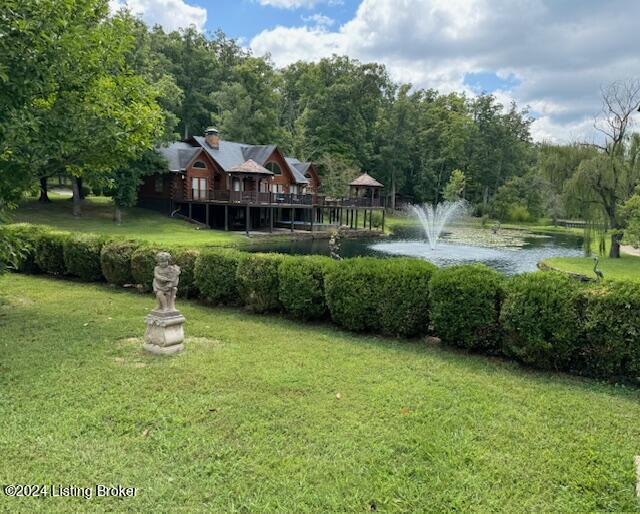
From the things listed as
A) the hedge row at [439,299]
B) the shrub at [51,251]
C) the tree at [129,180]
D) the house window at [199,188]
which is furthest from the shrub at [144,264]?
the house window at [199,188]

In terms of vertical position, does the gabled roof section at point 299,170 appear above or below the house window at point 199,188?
above

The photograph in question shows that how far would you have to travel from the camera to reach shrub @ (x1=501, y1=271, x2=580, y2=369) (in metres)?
4.77

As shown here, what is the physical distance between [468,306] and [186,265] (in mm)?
4989

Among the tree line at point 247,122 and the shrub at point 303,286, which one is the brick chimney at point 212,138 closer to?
the tree line at point 247,122

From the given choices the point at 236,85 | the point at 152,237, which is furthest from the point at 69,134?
the point at 236,85

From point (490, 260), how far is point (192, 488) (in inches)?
790

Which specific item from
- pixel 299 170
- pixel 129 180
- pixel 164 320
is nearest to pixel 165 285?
pixel 164 320

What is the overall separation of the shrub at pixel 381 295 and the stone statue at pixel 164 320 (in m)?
2.17

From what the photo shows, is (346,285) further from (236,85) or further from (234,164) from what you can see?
(236,85)

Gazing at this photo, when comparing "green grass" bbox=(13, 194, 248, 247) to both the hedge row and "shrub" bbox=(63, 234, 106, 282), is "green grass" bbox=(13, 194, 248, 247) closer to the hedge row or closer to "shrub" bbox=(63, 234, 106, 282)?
"shrub" bbox=(63, 234, 106, 282)

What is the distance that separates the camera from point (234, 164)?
3244cm

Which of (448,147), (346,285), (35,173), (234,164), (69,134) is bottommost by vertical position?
(346,285)

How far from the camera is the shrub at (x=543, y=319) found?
477 centimetres

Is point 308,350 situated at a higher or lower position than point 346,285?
lower
